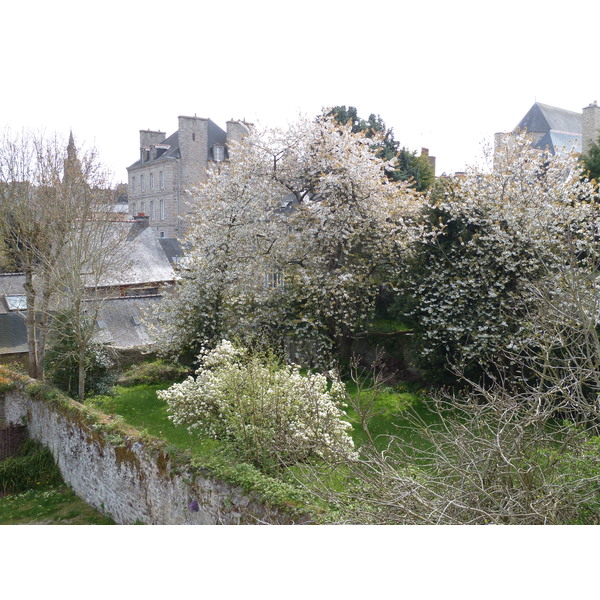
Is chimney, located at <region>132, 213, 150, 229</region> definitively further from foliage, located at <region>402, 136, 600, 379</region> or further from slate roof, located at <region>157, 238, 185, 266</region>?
slate roof, located at <region>157, 238, 185, 266</region>

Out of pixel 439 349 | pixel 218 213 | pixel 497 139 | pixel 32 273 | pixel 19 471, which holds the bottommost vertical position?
pixel 19 471

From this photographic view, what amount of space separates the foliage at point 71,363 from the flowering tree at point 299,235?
175 centimetres

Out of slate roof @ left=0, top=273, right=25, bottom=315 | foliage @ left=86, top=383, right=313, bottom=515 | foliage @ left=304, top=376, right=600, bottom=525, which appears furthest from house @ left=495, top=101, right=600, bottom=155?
slate roof @ left=0, top=273, right=25, bottom=315

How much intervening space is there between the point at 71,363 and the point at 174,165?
4.09m

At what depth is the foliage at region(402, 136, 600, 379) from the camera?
26.3ft

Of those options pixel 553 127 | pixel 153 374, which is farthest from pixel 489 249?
pixel 153 374

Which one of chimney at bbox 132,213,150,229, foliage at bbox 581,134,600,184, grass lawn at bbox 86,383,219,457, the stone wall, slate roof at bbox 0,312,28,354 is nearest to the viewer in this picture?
the stone wall

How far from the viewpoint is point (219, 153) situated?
35.1 ft

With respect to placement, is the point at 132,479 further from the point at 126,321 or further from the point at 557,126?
the point at 557,126
